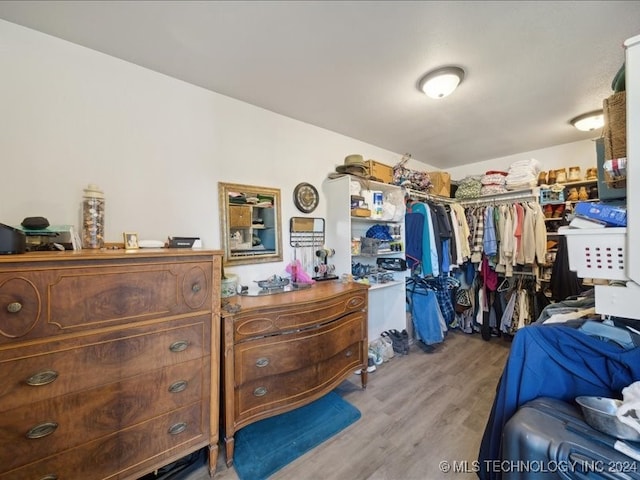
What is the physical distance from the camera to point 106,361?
108 centimetres

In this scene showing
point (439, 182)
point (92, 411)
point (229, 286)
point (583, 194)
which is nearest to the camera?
point (92, 411)

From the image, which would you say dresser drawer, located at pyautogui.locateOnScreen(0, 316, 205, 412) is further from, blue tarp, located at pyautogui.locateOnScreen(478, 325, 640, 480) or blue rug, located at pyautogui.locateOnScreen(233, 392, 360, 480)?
blue tarp, located at pyautogui.locateOnScreen(478, 325, 640, 480)

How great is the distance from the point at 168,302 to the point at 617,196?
2.30 m

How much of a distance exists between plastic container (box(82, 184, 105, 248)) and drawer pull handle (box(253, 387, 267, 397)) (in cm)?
121

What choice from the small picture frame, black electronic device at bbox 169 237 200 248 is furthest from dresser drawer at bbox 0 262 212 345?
the small picture frame

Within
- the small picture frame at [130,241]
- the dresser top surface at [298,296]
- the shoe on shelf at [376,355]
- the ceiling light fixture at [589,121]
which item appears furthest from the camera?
the shoe on shelf at [376,355]

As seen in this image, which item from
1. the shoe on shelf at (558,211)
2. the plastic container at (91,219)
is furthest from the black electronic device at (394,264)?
the plastic container at (91,219)

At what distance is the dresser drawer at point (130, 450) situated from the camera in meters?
0.99

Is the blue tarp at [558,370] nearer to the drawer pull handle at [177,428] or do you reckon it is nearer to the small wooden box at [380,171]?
the drawer pull handle at [177,428]

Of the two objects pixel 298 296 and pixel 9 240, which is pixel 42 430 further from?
pixel 298 296

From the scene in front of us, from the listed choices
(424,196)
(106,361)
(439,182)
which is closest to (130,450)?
(106,361)

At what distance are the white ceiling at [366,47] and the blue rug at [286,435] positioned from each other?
8.02 feet

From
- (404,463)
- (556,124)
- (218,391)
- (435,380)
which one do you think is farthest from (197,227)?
(556,124)

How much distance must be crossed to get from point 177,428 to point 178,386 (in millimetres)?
217
